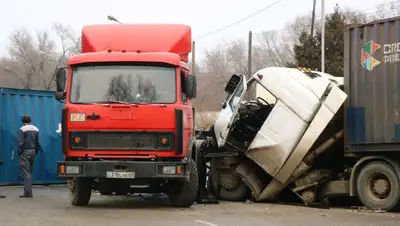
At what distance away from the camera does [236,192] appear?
13320 millimetres

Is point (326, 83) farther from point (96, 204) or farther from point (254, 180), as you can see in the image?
point (96, 204)

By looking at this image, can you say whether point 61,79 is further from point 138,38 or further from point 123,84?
point 138,38

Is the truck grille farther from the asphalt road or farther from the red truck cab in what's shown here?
the asphalt road

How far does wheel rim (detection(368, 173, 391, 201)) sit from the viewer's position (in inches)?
445

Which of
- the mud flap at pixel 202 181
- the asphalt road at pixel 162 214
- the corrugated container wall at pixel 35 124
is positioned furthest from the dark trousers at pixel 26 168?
the mud flap at pixel 202 181

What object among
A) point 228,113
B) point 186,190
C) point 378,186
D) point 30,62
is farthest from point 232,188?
point 30,62

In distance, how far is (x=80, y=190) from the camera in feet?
36.9

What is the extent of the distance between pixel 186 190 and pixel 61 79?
3035 mm

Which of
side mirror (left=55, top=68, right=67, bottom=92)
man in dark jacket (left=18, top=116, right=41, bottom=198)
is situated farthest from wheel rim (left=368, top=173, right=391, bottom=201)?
man in dark jacket (left=18, top=116, right=41, bottom=198)

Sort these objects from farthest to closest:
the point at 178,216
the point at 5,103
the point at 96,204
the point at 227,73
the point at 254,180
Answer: the point at 227,73 → the point at 5,103 → the point at 254,180 → the point at 96,204 → the point at 178,216

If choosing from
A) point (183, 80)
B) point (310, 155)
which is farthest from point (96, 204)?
point (310, 155)

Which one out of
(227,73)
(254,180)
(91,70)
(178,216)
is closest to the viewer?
(178,216)

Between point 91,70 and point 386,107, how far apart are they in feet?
18.0

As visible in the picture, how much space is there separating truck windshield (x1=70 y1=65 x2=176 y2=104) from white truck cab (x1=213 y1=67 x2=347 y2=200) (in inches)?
83.7
